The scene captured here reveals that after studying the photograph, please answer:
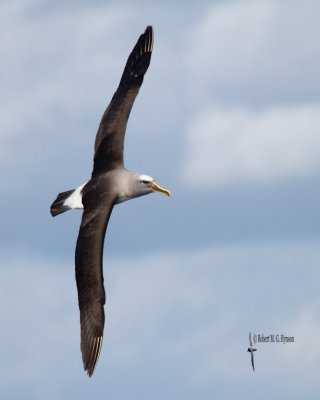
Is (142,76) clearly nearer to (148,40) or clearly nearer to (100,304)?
(148,40)

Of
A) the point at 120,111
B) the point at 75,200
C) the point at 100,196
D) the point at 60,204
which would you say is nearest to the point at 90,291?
the point at 100,196

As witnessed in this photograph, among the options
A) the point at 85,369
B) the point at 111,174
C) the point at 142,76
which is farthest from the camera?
the point at 142,76

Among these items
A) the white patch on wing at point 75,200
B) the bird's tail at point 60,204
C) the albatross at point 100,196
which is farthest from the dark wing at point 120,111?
the bird's tail at point 60,204

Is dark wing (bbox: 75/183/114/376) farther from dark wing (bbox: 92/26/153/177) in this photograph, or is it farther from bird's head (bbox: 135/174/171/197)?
dark wing (bbox: 92/26/153/177)

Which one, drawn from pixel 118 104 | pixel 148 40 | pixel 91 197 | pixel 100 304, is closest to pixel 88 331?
pixel 100 304

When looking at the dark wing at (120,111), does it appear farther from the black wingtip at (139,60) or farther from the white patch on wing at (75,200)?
the white patch on wing at (75,200)

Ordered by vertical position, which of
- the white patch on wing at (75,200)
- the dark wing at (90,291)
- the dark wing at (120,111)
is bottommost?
the dark wing at (90,291)

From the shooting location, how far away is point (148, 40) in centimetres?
4106

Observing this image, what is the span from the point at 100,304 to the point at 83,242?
168 centimetres

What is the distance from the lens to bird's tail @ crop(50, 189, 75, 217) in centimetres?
3772

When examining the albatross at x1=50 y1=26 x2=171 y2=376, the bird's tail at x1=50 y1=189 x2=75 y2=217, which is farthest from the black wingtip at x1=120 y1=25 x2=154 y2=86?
the bird's tail at x1=50 y1=189 x2=75 y2=217

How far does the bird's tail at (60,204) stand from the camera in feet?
124

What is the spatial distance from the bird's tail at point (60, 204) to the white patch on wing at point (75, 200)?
10 centimetres

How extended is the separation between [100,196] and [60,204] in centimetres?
189
